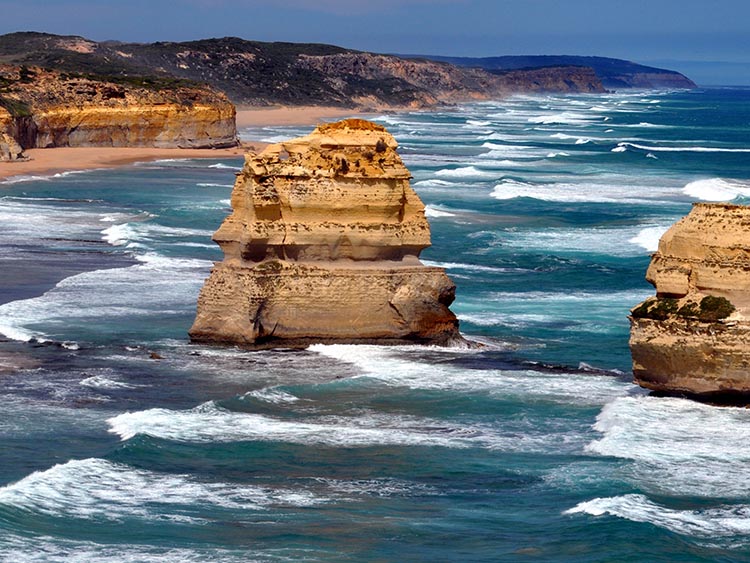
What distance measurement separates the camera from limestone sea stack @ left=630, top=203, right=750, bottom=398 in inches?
854

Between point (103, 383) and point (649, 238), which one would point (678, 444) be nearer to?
point (103, 383)

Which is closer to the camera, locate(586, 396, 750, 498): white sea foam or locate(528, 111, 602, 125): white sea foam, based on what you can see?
locate(586, 396, 750, 498): white sea foam

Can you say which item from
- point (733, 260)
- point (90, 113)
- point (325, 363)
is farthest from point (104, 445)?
point (90, 113)

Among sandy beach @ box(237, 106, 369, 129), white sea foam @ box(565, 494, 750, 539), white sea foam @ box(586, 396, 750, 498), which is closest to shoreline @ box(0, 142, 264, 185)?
sandy beach @ box(237, 106, 369, 129)

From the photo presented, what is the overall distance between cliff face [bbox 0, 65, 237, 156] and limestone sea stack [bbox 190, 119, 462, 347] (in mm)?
55803

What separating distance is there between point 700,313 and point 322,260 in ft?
26.2

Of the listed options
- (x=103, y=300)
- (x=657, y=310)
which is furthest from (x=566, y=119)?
(x=657, y=310)

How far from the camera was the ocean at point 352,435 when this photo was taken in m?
17.4

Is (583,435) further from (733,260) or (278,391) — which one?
(278,391)

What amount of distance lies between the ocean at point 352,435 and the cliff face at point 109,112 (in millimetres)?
43821

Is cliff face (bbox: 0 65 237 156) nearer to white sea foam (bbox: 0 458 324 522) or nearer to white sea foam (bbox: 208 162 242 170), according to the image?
white sea foam (bbox: 208 162 242 170)

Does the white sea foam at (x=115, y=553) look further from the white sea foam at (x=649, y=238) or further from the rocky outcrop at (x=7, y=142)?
the rocky outcrop at (x=7, y=142)

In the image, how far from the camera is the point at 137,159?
8156 centimetres

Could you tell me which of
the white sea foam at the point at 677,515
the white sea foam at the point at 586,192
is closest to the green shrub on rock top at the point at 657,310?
the white sea foam at the point at 677,515
